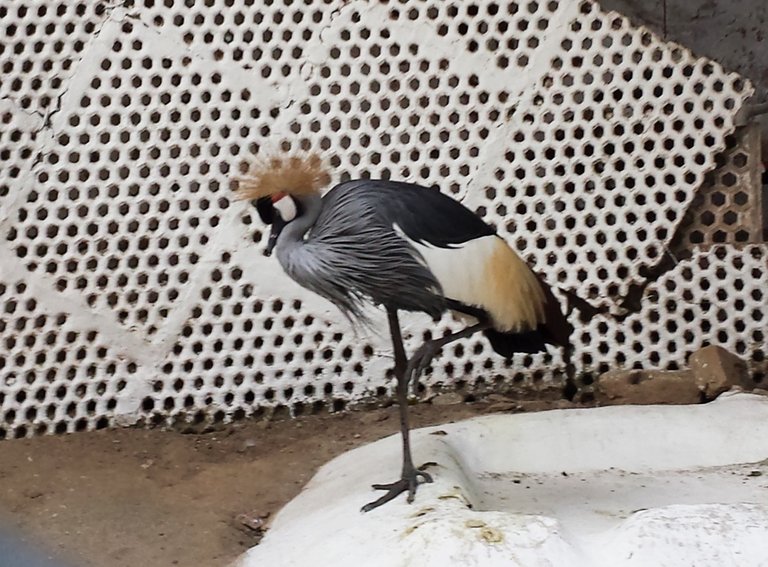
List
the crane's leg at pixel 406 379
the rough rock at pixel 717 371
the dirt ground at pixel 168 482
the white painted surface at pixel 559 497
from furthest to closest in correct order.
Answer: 1. the rough rock at pixel 717 371
2. the dirt ground at pixel 168 482
3. the crane's leg at pixel 406 379
4. the white painted surface at pixel 559 497

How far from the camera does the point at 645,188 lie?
2.15m

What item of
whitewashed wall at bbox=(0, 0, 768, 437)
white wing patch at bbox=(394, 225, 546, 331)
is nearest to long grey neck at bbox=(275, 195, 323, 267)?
white wing patch at bbox=(394, 225, 546, 331)

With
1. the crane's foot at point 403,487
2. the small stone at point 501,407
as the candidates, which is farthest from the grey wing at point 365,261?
the small stone at point 501,407

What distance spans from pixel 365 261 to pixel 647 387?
108 cm

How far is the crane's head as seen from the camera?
1.31m

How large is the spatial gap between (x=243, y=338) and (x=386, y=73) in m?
0.75

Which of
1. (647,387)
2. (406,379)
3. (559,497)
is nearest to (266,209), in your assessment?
(406,379)

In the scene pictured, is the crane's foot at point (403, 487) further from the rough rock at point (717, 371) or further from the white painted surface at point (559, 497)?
the rough rock at point (717, 371)

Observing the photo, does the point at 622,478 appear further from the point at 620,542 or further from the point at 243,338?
the point at 243,338

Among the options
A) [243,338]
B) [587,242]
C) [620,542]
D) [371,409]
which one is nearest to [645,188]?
[587,242]

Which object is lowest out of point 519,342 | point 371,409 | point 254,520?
point 254,520

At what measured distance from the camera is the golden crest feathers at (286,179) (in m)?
1.32

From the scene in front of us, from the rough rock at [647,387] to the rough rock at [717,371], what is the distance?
0.07ft

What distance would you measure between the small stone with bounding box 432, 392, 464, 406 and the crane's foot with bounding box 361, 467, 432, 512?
2.28 ft
